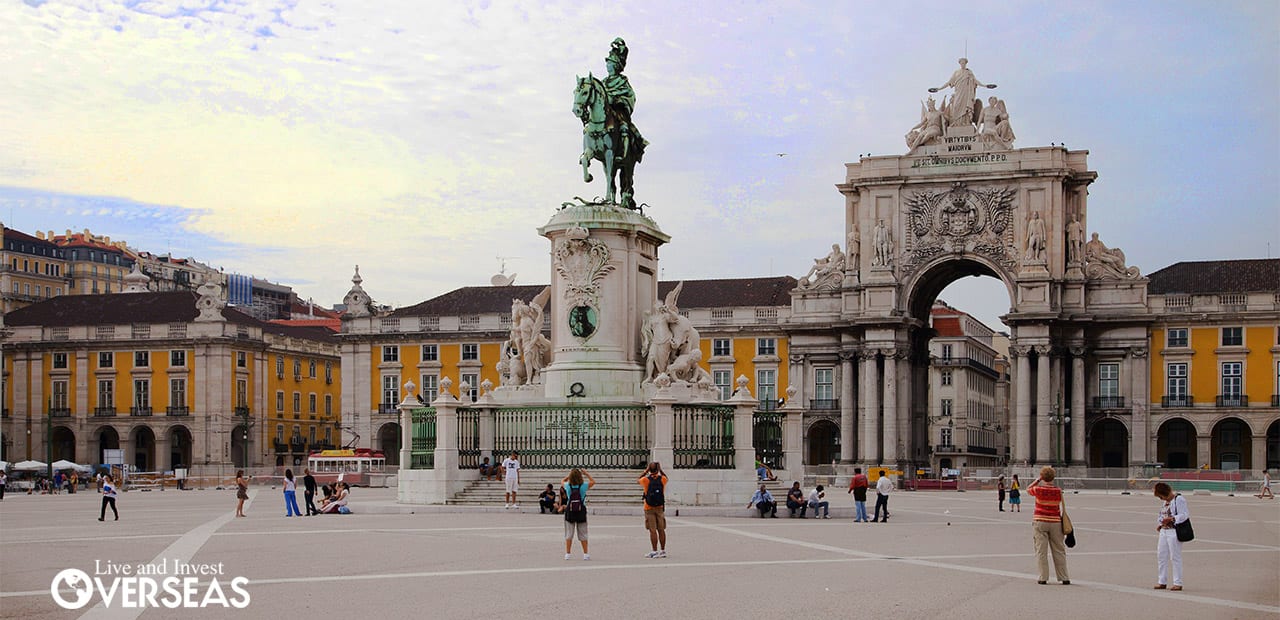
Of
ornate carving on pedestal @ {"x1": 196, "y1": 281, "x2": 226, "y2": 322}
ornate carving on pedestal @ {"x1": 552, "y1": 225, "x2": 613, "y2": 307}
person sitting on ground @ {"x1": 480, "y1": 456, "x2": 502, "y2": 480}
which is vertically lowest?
person sitting on ground @ {"x1": 480, "y1": 456, "x2": 502, "y2": 480}

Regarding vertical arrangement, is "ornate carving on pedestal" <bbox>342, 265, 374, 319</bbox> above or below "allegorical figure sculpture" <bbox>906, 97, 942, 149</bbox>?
below

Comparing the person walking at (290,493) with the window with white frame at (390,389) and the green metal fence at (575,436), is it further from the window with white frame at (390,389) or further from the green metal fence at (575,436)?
the window with white frame at (390,389)

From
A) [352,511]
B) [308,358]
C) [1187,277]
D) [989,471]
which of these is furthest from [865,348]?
[352,511]

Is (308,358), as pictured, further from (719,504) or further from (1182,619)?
(1182,619)

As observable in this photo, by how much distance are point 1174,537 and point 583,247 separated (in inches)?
577

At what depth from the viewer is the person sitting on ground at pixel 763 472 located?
31.7 m

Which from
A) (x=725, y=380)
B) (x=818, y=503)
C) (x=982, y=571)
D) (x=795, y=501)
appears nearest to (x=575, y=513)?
(x=982, y=571)

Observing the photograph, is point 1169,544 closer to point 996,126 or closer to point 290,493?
point 290,493

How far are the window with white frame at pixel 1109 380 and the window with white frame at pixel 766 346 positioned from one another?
16541 millimetres

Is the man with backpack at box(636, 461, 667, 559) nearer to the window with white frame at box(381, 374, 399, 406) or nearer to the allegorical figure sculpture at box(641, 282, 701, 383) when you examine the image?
the allegorical figure sculpture at box(641, 282, 701, 383)

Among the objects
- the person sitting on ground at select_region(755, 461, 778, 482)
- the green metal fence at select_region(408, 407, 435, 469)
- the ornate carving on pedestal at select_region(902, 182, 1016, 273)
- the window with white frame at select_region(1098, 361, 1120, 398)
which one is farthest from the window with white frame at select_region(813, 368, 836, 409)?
the green metal fence at select_region(408, 407, 435, 469)

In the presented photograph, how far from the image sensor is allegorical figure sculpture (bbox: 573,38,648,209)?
29.7 m

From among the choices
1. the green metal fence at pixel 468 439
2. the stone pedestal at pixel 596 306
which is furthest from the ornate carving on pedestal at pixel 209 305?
the stone pedestal at pixel 596 306

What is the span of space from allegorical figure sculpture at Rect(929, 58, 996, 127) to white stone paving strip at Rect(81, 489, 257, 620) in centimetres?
5724
